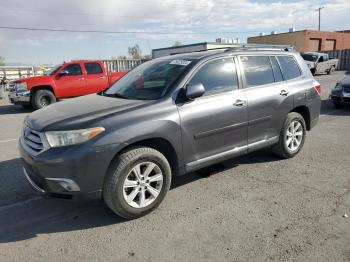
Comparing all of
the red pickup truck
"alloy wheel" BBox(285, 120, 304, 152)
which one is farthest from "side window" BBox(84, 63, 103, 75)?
"alloy wheel" BBox(285, 120, 304, 152)

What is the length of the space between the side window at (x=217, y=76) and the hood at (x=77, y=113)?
0.82 meters

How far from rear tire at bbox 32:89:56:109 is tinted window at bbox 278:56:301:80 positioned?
31.9 ft

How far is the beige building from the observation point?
143 feet

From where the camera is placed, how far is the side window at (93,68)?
13.5m

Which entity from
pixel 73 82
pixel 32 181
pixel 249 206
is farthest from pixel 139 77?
pixel 73 82

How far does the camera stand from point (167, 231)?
3.39m

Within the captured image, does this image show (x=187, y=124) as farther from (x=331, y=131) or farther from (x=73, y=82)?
(x=73, y=82)

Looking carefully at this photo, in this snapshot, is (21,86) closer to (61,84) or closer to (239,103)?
(61,84)

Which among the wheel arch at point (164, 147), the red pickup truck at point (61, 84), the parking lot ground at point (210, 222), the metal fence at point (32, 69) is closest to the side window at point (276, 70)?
the parking lot ground at point (210, 222)

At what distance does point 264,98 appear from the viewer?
4781 millimetres

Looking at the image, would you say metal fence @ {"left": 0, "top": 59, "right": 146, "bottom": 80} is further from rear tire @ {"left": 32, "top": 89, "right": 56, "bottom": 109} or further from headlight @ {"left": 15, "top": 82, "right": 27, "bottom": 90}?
rear tire @ {"left": 32, "top": 89, "right": 56, "bottom": 109}

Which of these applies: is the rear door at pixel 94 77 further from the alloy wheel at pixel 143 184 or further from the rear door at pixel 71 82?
the alloy wheel at pixel 143 184

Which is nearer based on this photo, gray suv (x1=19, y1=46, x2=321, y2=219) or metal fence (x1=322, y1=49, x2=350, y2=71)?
gray suv (x1=19, y1=46, x2=321, y2=219)

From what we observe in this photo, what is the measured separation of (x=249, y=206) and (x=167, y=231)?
105 centimetres
